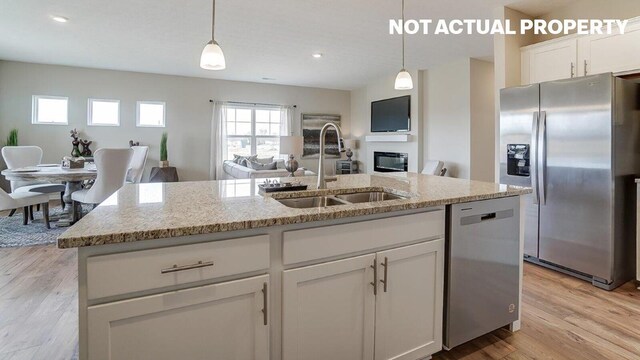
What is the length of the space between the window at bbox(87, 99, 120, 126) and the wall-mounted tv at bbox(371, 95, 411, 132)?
532 cm

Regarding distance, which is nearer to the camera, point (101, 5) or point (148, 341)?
point (148, 341)

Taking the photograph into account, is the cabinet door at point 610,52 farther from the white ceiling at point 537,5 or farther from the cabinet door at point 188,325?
the cabinet door at point 188,325

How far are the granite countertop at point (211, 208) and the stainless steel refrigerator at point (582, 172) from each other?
3.81 feet

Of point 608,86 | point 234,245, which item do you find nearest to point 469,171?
point 608,86

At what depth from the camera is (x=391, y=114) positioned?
6.84 metres

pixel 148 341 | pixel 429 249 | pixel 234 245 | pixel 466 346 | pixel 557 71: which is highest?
pixel 557 71

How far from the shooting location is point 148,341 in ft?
3.48

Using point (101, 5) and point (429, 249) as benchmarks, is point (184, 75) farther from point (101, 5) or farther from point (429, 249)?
point (429, 249)

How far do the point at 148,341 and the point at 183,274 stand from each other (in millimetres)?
240

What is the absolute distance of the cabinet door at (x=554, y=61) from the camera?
2.97m

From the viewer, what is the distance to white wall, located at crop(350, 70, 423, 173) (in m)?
6.26

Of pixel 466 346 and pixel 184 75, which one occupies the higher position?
pixel 184 75

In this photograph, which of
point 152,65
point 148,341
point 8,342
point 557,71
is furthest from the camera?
point 152,65

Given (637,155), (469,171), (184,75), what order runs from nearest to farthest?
(637,155) < (469,171) < (184,75)
